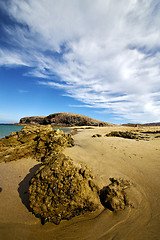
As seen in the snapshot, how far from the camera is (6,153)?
4.02m

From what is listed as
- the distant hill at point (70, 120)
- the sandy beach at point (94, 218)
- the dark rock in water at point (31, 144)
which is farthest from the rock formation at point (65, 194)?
the distant hill at point (70, 120)

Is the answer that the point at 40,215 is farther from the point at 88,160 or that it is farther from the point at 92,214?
the point at 88,160

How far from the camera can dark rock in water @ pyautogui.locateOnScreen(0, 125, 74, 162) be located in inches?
158

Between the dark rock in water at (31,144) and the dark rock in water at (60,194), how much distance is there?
5.98 feet

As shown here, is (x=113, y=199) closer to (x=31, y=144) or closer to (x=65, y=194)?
(x=65, y=194)

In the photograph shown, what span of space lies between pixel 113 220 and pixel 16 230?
164cm

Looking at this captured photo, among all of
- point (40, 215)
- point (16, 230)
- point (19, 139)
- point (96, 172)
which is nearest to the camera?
point (16, 230)

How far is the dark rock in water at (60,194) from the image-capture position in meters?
1.82

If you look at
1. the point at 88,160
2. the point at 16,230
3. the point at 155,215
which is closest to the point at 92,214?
the point at 155,215

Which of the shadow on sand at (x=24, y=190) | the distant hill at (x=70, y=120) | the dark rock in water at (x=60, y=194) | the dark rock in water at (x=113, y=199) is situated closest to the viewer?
the dark rock in water at (x=60, y=194)

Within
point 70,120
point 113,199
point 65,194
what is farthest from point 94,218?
point 70,120

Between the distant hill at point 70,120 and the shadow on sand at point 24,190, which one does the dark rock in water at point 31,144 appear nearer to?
the shadow on sand at point 24,190

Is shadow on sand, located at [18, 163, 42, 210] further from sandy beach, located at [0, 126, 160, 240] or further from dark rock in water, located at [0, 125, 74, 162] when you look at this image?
dark rock in water, located at [0, 125, 74, 162]

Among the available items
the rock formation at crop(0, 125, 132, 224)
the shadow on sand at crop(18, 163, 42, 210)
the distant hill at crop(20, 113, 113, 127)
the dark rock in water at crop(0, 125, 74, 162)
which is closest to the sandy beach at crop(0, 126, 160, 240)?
the shadow on sand at crop(18, 163, 42, 210)
